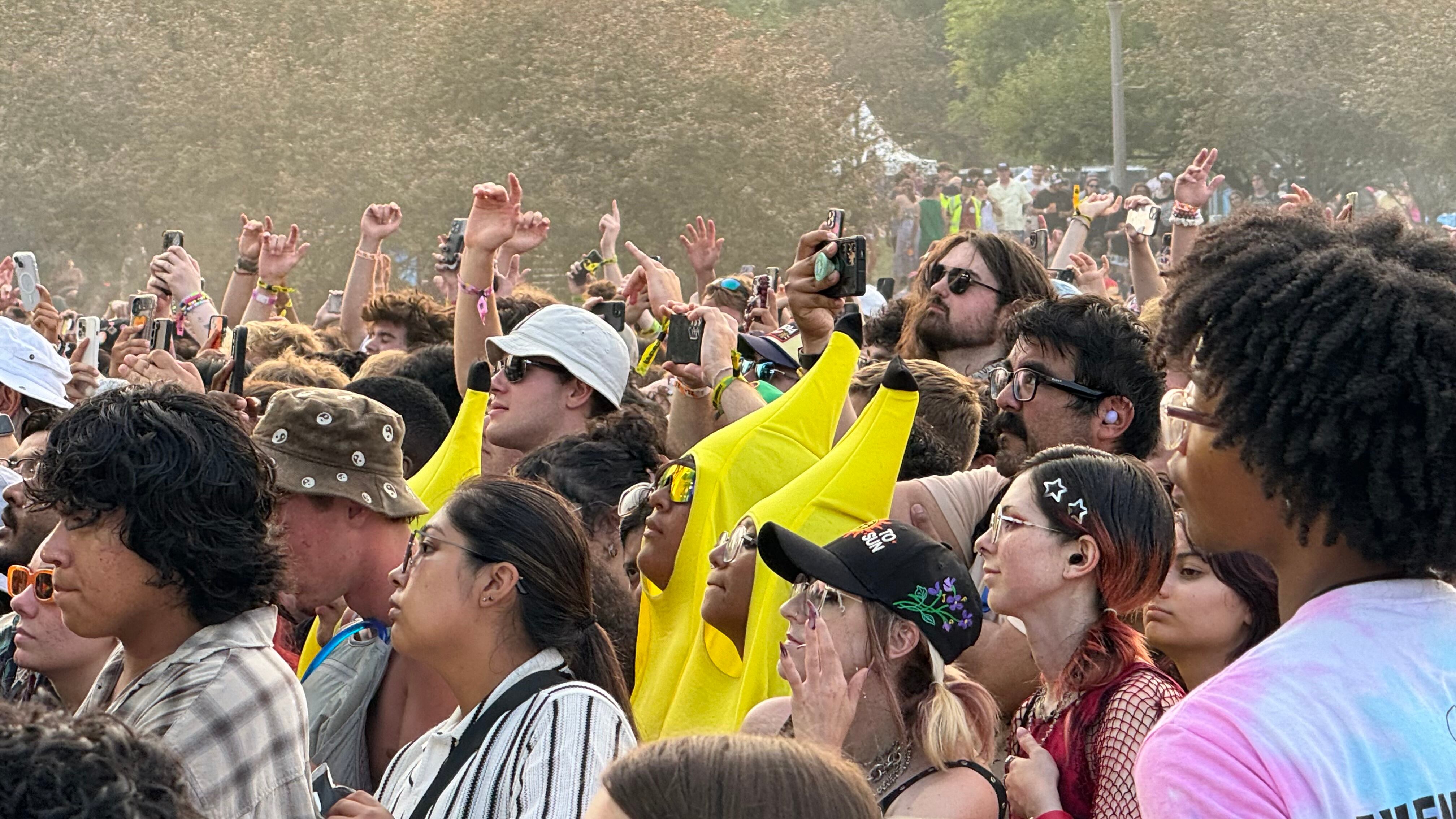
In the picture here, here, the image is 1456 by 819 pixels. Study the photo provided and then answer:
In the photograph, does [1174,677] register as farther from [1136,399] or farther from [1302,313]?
[1302,313]

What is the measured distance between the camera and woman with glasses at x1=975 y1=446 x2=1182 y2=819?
322cm

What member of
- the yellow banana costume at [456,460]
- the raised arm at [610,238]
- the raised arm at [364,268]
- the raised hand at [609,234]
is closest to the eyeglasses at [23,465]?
the yellow banana costume at [456,460]

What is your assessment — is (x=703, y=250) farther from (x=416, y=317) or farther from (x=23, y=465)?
(x=23, y=465)

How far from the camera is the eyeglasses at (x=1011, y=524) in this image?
11.4 ft

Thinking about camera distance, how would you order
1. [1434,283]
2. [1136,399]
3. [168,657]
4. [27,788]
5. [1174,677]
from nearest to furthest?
[27,788], [1434,283], [168,657], [1174,677], [1136,399]

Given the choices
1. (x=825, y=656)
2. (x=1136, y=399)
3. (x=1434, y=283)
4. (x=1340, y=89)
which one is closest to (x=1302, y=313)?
(x=1434, y=283)

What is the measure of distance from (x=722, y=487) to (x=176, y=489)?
5.30ft

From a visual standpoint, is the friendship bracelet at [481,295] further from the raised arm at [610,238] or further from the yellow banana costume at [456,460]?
the raised arm at [610,238]

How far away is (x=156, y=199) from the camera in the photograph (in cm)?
2662

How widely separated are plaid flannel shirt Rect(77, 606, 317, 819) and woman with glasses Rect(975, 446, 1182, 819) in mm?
1339

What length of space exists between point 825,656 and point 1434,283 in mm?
1382

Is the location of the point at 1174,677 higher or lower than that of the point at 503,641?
lower

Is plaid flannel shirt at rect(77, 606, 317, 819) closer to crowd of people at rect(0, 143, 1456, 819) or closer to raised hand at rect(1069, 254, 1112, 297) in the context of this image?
crowd of people at rect(0, 143, 1456, 819)

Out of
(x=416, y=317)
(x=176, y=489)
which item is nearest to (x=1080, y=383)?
(x=176, y=489)
